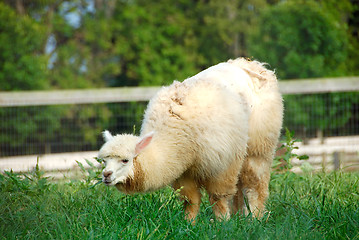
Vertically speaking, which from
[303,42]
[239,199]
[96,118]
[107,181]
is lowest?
[239,199]

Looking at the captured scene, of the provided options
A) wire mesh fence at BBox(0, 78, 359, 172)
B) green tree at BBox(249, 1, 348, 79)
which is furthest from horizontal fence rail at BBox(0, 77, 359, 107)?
green tree at BBox(249, 1, 348, 79)

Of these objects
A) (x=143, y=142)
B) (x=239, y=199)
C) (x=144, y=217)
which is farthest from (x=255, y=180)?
(x=143, y=142)

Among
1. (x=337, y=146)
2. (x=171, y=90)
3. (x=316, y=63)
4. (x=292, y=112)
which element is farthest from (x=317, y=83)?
(x=316, y=63)

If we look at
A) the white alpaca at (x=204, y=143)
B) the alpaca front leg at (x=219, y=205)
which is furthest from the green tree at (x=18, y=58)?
the alpaca front leg at (x=219, y=205)

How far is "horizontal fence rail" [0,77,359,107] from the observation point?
8617 mm

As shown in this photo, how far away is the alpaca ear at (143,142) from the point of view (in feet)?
13.7

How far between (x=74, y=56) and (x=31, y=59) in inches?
170

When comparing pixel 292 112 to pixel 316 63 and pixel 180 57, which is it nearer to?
pixel 316 63

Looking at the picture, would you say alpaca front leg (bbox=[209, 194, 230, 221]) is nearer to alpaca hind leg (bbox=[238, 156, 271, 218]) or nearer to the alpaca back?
the alpaca back

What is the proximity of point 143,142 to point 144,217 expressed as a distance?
0.69m

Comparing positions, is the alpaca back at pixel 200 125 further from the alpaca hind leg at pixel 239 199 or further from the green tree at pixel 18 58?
the green tree at pixel 18 58

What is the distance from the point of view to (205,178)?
15.2 ft

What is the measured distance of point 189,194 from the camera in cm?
471

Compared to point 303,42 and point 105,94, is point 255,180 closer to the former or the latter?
point 105,94
